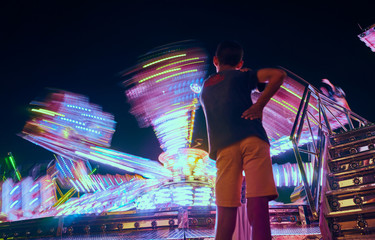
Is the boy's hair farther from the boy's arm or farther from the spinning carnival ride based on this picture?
the spinning carnival ride

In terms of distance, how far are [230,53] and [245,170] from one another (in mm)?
874

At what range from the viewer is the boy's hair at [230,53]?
1784mm

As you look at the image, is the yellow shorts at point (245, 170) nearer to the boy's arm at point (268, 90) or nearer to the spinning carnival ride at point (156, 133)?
the boy's arm at point (268, 90)

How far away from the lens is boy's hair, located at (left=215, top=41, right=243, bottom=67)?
70.2 inches

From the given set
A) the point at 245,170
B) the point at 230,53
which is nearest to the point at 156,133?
the point at 230,53

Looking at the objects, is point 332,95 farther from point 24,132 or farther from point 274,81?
point 24,132

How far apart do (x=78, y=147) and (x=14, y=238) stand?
1198 cm

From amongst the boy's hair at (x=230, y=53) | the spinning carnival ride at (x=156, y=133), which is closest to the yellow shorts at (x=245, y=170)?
the boy's hair at (x=230, y=53)

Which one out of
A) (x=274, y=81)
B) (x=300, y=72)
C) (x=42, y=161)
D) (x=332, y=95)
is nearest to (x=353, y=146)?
(x=274, y=81)

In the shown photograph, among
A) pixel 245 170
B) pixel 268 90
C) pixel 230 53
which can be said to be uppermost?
pixel 230 53

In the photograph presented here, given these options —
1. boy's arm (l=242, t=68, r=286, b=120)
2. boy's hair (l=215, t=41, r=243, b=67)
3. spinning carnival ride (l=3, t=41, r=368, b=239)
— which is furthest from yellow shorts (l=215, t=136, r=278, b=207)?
spinning carnival ride (l=3, t=41, r=368, b=239)

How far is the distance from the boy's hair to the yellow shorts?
63 cm

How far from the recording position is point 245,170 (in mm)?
1489

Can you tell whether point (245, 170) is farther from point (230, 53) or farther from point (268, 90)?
point (230, 53)
